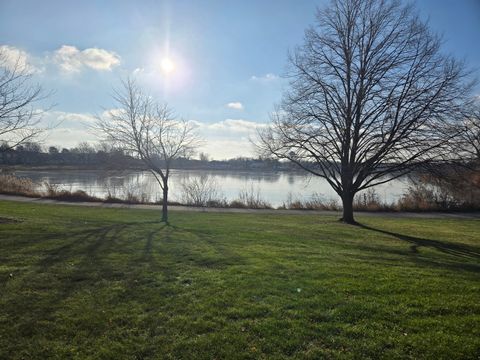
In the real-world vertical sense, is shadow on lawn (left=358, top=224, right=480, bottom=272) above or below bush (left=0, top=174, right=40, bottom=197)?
below

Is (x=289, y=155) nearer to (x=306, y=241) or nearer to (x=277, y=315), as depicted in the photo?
(x=306, y=241)

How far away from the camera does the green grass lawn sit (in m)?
3.19

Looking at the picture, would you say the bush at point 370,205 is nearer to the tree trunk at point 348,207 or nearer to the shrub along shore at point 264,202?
the shrub along shore at point 264,202

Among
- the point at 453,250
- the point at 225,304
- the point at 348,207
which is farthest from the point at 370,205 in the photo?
the point at 225,304

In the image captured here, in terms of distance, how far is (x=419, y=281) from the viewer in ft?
17.3

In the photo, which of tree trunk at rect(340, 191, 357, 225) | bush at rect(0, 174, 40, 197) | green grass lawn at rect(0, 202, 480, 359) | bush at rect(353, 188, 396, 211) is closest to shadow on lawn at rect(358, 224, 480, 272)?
green grass lawn at rect(0, 202, 480, 359)

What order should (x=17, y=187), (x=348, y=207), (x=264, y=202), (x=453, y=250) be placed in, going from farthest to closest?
(x=17, y=187) < (x=264, y=202) < (x=348, y=207) < (x=453, y=250)

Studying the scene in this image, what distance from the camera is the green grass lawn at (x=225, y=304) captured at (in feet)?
10.5

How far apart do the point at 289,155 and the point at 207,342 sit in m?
14.2

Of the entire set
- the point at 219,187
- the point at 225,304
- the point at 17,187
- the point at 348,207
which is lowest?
the point at 225,304

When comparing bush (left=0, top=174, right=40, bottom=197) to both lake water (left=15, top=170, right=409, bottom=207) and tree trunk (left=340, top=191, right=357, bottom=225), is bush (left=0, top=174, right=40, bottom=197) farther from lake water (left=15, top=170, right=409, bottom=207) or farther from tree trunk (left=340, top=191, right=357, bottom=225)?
tree trunk (left=340, top=191, right=357, bottom=225)

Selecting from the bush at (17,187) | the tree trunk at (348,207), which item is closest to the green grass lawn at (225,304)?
the tree trunk at (348,207)

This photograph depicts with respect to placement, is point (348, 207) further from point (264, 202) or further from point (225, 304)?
point (225, 304)

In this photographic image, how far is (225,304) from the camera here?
4.14 m
